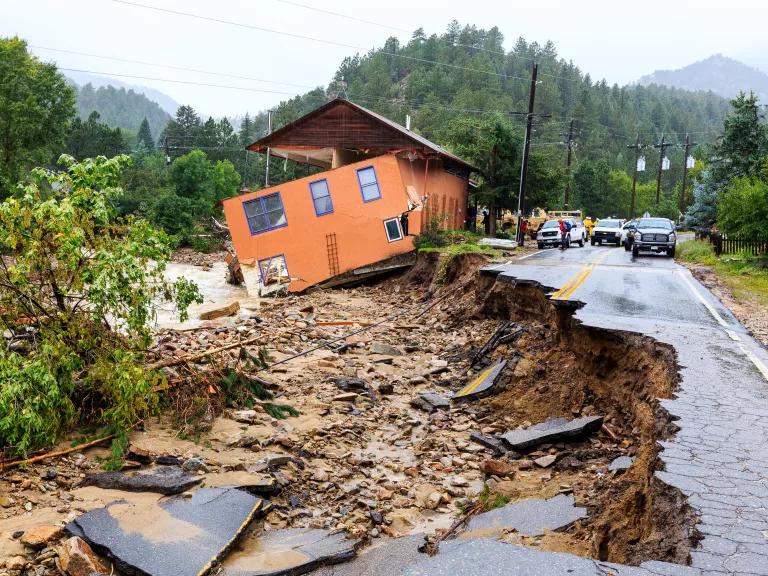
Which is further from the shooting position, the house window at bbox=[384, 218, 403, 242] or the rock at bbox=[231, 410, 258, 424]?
the house window at bbox=[384, 218, 403, 242]

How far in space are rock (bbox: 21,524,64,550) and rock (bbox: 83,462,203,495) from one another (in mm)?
1006

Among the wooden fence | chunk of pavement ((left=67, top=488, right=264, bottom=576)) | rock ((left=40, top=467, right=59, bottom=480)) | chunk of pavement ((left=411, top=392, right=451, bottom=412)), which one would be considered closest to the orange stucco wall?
the wooden fence

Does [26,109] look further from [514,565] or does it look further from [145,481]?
[514,565]

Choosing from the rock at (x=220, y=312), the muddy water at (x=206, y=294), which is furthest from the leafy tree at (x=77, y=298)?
the rock at (x=220, y=312)

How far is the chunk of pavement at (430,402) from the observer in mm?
11336

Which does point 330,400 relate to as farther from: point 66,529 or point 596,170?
point 596,170

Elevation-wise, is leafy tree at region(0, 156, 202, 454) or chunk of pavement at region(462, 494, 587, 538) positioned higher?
leafy tree at region(0, 156, 202, 454)

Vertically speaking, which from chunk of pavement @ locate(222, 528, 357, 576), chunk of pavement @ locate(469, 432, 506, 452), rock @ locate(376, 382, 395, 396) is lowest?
rock @ locate(376, 382, 395, 396)

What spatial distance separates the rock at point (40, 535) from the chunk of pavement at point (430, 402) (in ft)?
21.3

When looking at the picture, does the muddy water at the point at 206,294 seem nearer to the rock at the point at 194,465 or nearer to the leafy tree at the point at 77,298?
the leafy tree at the point at 77,298

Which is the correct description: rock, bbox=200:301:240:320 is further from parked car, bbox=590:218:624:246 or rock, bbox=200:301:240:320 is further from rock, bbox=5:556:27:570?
parked car, bbox=590:218:624:246

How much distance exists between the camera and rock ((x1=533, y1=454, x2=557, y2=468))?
808 cm

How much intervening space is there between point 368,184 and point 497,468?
20628mm

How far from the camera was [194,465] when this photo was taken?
305 inches
